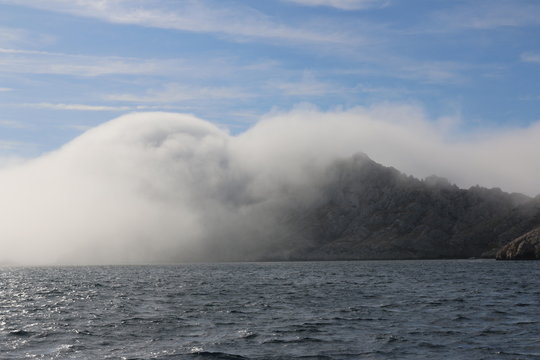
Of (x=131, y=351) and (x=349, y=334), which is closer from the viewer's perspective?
(x=131, y=351)

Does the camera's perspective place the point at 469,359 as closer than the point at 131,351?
Yes

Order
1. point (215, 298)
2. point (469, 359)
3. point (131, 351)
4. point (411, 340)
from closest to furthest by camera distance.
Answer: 1. point (469, 359)
2. point (131, 351)
3. point (411, 340)
4. point (215, 298)

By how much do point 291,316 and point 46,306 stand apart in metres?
32.3

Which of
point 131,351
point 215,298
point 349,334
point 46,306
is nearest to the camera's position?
point 131,351

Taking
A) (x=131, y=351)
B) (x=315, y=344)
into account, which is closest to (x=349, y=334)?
(x=315, y=344)

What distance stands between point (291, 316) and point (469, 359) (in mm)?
23574

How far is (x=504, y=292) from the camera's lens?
80.9 metres

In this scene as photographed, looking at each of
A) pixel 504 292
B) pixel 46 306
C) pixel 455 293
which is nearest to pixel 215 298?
pixel 46 306

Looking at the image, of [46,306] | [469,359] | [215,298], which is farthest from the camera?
[215,298]

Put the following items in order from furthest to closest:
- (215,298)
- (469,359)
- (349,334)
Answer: (215,298)
(349,334)
(469,359)

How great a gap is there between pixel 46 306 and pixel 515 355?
179 feet

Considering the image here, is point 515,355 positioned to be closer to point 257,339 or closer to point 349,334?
point 349,334

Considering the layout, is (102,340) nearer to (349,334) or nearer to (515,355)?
(349,334)

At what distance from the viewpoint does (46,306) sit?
7125 centimetres
